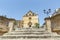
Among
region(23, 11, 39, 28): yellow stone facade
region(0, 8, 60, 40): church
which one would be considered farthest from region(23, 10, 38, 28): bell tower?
region(0, 8, 60, 40): church

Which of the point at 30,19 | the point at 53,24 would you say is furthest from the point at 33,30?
the point at 30,19

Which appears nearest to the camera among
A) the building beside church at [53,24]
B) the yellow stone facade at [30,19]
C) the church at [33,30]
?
the church at [33,30]

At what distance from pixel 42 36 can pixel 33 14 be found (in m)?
24.2

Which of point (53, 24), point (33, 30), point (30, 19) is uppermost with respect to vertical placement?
point (30, 19)

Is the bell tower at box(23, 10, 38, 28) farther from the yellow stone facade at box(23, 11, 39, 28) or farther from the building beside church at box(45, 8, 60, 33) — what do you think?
the building beside church at box(45, 8, 60, 33)

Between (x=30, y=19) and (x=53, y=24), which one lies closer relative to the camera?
(x=53, y=24)

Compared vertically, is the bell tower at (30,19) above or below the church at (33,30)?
above

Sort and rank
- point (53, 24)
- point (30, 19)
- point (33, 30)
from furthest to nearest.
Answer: point (30, 19) → point (53, 24) → point (33, 30)

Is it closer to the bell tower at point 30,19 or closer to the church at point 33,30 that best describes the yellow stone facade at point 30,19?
the bell tower at point 30,19

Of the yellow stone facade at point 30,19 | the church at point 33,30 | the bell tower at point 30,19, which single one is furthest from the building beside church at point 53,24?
the bell tower at point 30,19

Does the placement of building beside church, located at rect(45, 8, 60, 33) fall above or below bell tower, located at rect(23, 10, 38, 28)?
below

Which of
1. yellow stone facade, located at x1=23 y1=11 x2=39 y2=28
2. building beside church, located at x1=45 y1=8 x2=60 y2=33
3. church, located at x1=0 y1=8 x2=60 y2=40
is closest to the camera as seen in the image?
church, located at x1=0 y1=8 x2=60 y2=40

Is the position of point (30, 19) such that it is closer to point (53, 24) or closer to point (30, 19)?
point (30, 19)

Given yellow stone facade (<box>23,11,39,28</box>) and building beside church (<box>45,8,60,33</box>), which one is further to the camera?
yellow stone facade (<box>23,11,39,28</box>)
